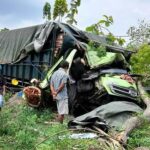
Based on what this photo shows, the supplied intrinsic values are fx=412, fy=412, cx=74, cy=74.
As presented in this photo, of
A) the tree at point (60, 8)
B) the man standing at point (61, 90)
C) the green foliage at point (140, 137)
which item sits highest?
the tree at point (60, 8)

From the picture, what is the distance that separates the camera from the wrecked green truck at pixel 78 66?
1036 cm

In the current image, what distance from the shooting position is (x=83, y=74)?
35.3ft

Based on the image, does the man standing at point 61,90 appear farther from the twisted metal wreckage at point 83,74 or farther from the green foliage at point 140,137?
the green foliage at point 140,137

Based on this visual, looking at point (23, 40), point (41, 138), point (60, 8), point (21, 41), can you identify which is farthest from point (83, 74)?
point (60, 8)

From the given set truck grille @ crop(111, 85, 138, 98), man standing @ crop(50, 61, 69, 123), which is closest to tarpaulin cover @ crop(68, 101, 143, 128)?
truck grille @ crop(111, 85, 138, 98)

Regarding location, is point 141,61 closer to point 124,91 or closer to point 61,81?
point 124,91

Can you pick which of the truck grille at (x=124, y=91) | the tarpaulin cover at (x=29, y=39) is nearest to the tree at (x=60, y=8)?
the tarpaulin cover at (x=29, y=39)

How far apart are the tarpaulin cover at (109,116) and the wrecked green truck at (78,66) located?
3.00 ft

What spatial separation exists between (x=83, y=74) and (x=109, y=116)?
2.34 m

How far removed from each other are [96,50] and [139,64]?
3.19 metres

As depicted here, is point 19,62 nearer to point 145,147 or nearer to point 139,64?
point 139,64

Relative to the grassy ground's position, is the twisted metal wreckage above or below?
above

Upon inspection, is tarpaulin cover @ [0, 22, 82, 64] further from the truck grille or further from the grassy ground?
the grassy ground

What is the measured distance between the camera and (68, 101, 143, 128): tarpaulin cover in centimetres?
806
